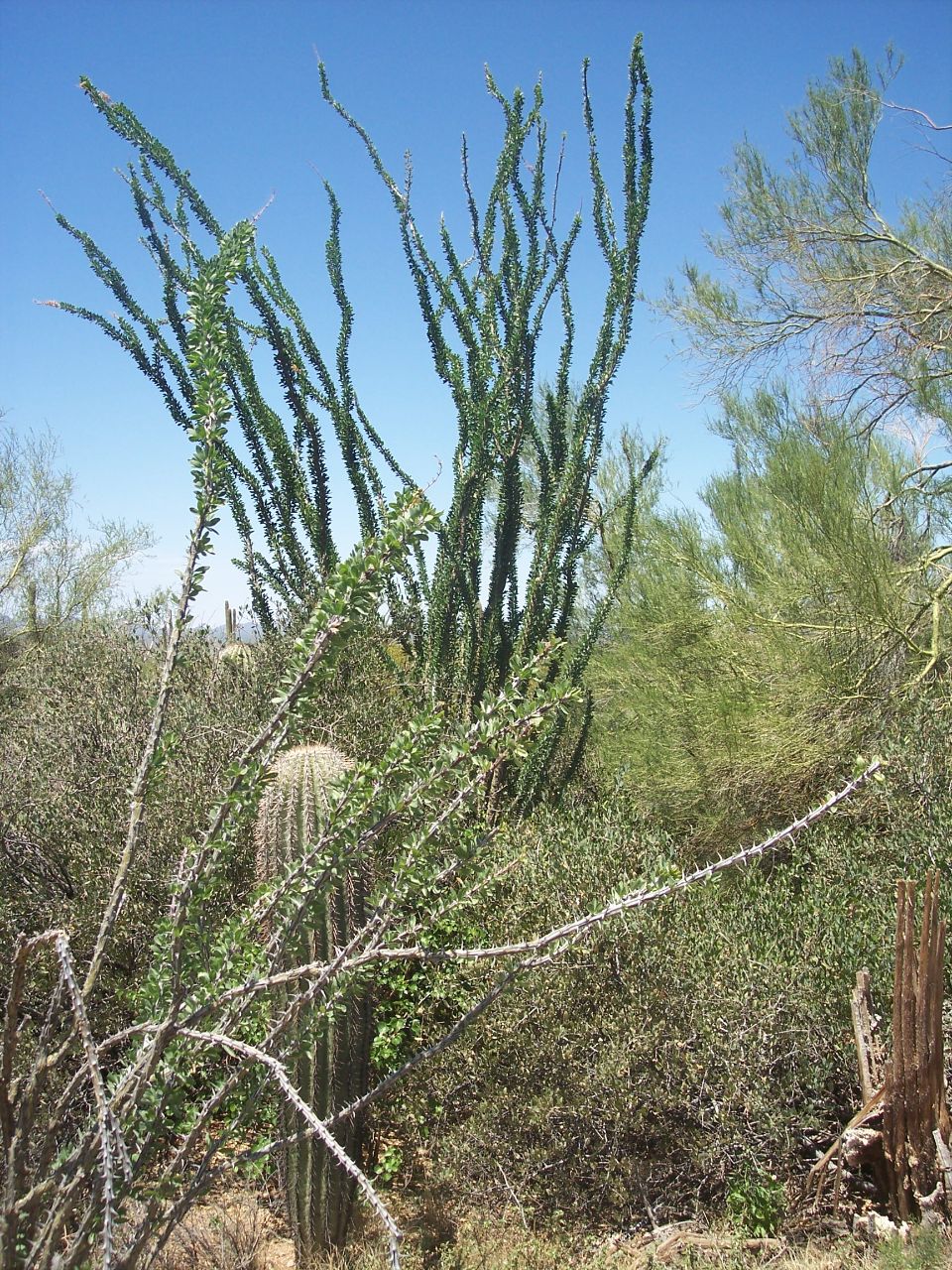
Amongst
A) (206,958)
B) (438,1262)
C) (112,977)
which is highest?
(206,958)

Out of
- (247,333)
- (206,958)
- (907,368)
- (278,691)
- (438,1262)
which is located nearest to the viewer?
(278,691)

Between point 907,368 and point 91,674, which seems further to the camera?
Result: point 907,368

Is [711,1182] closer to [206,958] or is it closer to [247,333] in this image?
[206,958]

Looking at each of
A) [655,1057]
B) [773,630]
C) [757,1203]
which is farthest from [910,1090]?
[773,630]

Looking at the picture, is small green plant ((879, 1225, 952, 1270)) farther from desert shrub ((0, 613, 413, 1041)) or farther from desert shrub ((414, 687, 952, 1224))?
desert shrub ((0, 613, 413, 1041))

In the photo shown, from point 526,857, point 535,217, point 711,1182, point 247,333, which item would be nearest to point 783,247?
point 535,217

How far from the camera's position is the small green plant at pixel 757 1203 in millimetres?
3146

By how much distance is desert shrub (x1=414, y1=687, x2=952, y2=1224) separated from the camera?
10.7 ft

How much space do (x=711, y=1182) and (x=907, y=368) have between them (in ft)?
18.3

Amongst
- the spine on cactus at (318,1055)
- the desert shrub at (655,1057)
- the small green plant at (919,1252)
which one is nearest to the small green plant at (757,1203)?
the desert shrub at (655,1057)

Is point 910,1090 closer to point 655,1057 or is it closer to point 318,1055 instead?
point 655,1057

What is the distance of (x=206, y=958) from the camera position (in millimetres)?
2148

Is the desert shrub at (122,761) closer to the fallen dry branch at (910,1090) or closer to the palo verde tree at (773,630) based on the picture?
the palo verde tree at (773,630)

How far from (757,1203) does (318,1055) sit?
152 centimetres
